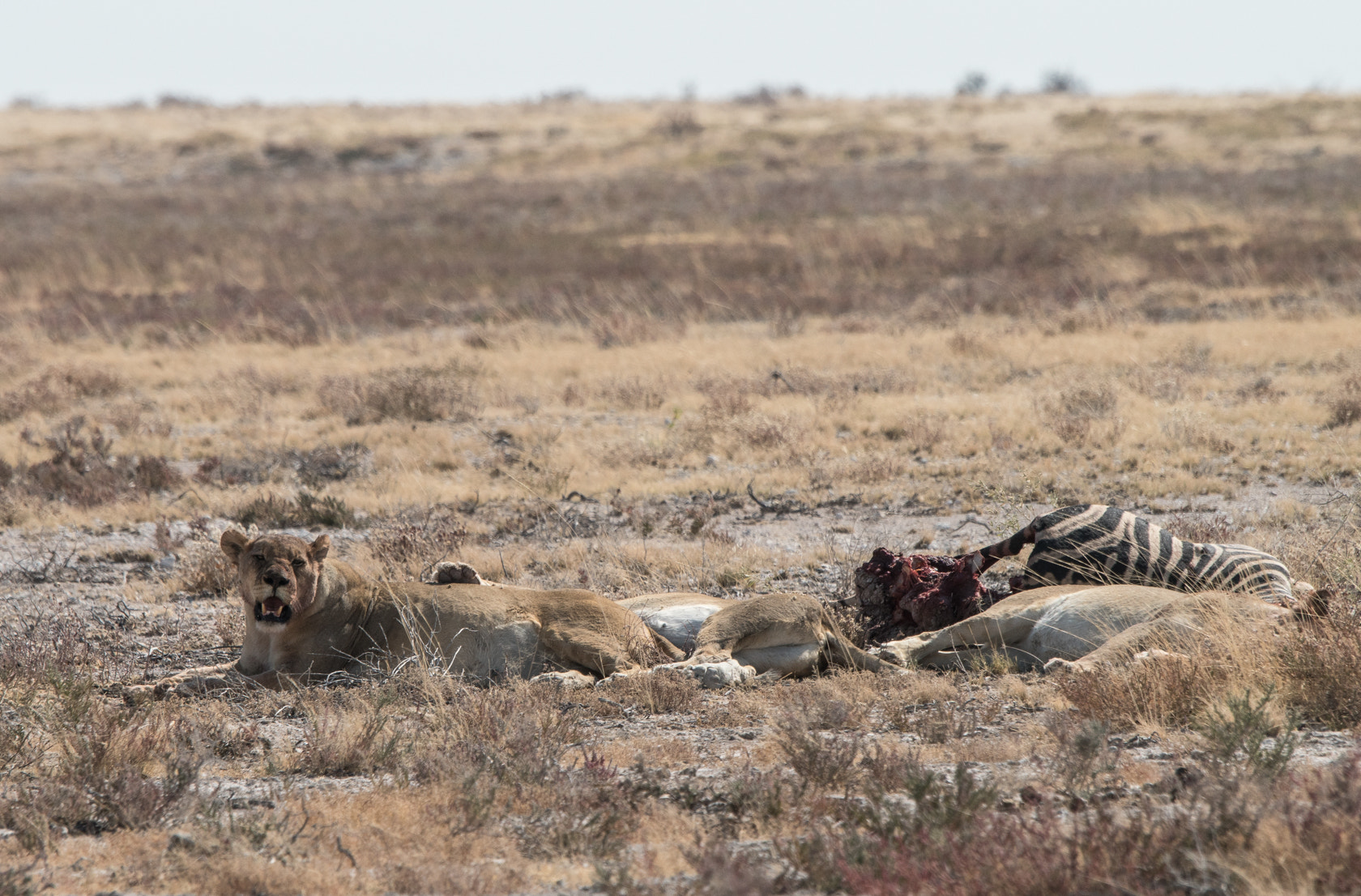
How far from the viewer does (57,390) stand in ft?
47.2

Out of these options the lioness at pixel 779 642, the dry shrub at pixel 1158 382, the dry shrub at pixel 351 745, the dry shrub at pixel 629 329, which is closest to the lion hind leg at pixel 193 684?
the dry shrub at pixel 351 745

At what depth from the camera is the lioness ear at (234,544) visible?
18.4 feet

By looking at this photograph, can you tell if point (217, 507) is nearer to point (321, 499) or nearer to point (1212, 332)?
point (321, 499)

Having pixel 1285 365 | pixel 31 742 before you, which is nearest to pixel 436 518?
pixel 31 742

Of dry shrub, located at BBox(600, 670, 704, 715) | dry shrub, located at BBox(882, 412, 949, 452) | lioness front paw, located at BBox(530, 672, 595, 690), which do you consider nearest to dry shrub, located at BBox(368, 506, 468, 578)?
lioness front paw, located at BBox(530, 672, 595, 690)

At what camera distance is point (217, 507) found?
978cm

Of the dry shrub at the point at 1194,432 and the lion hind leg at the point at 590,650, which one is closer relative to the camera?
the lion hind leg at the point at 590,650

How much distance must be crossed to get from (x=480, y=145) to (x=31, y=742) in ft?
163

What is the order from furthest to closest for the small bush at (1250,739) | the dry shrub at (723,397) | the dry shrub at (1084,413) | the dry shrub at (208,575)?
the dry shrub at (723,397) < the dry shrub at (1084,413) < the dry shrub at (208,575) < the small bush at (1250,739)

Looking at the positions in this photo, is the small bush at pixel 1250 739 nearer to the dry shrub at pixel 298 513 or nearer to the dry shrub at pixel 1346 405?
the dry shrub at pixel 298 513

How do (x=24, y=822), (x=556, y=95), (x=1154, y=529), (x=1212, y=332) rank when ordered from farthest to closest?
(x=556, y=95), (x=1212, y=332), (x=1154, y=529), (x=24, y=822)

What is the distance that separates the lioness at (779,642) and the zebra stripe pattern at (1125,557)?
1081 millimetres

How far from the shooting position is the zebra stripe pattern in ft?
19.9

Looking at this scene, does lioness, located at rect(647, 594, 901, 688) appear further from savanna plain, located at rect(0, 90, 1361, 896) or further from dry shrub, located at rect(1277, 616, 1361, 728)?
dry shrub, located at rect(1277, 616, 1361, 728)
